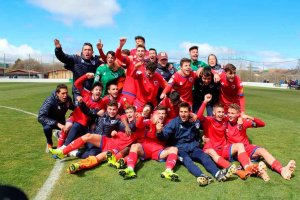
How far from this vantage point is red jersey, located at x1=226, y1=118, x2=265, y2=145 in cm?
606

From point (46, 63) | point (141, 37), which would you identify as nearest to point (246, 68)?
point (46, 63)

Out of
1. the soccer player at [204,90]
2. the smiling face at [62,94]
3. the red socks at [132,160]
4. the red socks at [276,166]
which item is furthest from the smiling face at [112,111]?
the red socks at [276,166]

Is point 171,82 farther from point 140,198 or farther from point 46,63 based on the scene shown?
point 46,63

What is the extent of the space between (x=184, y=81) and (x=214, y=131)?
57.4 inches

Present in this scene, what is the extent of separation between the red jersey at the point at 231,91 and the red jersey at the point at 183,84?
71 cm

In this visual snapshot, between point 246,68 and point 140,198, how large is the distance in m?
53.2

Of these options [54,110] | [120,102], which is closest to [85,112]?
[54,110]

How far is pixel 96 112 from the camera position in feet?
22.0

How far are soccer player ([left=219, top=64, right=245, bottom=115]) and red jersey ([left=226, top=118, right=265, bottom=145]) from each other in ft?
2.60

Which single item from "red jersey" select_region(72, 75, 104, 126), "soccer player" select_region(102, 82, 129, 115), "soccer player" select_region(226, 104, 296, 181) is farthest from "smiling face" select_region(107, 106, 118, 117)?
"soccer player" select_region(226, 104, 296, 181)

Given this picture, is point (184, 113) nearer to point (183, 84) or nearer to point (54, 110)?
point (183, 84)

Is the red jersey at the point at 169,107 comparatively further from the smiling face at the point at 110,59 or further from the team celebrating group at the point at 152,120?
the smiling face at the point at 110,59

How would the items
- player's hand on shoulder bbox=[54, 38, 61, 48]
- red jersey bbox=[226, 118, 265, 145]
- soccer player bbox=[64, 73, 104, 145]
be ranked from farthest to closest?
player's hand on shoulder bbox=[54, 38, 61, 48], soccer player bbox=[64, 73, 104, 145], red jersey bbox=[226, 118, 265, 145]

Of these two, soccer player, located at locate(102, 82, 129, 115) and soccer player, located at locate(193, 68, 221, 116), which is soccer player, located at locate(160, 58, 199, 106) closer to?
soccer player, located at locate(193, 68, 221, 116)
